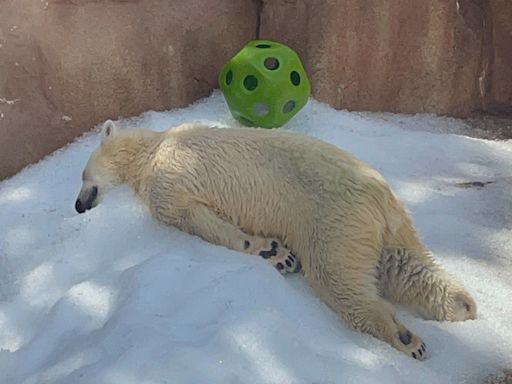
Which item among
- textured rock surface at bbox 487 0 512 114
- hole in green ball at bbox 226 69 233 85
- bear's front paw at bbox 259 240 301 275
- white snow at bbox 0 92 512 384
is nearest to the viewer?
white snow at bbox 0 92 512 384

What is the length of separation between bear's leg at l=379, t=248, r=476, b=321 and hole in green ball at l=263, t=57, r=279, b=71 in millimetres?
Answer: 1720

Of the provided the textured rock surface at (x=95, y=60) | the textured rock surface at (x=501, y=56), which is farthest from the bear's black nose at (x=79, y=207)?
the textured rock surface at (x=501, y=56)

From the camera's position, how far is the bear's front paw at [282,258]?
114 inches

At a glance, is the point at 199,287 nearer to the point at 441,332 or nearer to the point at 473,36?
the point at 441,332

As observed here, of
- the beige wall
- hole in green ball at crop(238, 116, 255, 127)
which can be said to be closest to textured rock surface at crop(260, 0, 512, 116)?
the beige wall

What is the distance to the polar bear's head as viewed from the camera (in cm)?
346

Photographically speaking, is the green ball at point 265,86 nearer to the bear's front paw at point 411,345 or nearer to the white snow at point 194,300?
the white snow at point 194,300

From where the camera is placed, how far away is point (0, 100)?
3918 millimetres

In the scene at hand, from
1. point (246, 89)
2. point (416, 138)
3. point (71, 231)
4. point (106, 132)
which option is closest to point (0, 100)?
point (106, 132)

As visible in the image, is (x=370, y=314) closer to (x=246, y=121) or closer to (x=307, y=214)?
(x=307, y=214)

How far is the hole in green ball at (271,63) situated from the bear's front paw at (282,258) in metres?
1.52

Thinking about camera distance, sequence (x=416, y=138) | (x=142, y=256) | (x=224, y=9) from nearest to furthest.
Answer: (x=142, y=256)
(x=416, y=138)
(x=224, y=9)

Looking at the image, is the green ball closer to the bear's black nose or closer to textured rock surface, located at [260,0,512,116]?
textured rock surface, located at [260,0,512,116]

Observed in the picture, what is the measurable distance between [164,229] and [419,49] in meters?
2.50
